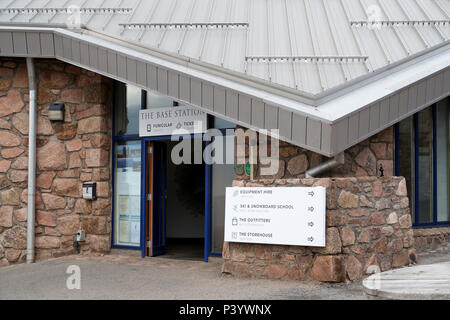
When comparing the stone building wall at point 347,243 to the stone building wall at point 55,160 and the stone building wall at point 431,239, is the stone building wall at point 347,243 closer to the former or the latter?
the stone building wall at point 431,239

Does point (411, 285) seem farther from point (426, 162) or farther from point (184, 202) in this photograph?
point (184, 202)

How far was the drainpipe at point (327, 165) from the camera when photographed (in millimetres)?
5852

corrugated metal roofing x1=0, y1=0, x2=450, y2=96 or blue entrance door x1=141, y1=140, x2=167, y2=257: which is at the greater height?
corrugated metal roofing x1=0, y1=0, x2=450, y2=96

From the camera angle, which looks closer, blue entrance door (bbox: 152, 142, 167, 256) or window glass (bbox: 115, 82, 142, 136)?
blue entrance door (bbox: 152, 142, 167, 256)

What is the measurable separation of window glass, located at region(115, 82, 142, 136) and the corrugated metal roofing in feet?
3.63

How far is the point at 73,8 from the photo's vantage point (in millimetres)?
8906

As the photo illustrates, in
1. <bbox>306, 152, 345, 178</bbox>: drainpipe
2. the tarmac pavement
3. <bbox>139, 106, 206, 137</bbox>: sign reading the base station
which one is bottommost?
the tarmac pavement

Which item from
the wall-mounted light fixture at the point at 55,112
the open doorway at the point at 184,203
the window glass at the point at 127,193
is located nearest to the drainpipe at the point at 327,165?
the window glass at the point at 127,193

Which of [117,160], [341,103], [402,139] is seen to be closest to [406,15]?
[402,139]

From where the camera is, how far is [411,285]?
11.7ft

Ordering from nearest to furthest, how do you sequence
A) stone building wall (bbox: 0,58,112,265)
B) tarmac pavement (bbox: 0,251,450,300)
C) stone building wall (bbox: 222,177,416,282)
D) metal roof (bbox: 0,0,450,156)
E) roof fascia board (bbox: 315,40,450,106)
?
tarmac pavement (bbox: 0,251,450,300) < stone building wall (bbox: 222,177,416,282) < metal roof (bbox: 0,0,450,156) < roof fascia board (bbox: 315,40,450,106) < stone building wall (bbox: 0,58,112,265)

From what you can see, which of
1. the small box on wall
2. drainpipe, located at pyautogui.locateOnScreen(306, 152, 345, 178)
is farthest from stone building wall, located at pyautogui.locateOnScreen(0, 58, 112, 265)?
drainpipe, located at pyautogui.locateOnScreen(306, 152, 345, 178)

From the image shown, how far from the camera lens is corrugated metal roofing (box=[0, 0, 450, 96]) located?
7113 millimetres

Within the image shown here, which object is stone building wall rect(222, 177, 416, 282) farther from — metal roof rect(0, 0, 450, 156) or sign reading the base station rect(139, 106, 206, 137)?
sign reading the base station rect(139, 106, 206, 137)
